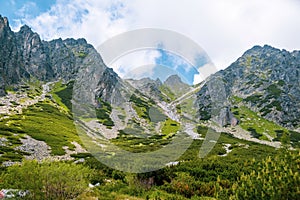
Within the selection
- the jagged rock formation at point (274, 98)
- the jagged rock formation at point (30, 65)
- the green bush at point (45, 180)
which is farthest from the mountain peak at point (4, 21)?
the green bush at point (45, 180)

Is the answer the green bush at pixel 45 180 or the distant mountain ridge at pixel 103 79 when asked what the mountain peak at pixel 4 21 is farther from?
the green bush at pixel 45 180

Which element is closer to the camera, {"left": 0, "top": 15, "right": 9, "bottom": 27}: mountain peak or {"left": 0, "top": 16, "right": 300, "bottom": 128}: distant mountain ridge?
{"left": 0, "top": 16, "right": 300, "bottom": 128}: distant mountain ridge

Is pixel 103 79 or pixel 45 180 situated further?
pixel 103 79

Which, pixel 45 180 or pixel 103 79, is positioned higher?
pixel 103 79

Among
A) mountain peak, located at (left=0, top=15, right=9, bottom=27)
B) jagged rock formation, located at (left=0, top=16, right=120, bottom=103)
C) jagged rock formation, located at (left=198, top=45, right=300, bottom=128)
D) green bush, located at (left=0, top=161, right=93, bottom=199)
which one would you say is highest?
mountain peak, located at (left=0, top=15, right=9, bottom=27)

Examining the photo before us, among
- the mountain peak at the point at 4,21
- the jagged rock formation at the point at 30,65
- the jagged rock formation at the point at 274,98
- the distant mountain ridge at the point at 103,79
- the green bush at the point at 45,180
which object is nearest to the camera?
the green bush at the point at 45,180

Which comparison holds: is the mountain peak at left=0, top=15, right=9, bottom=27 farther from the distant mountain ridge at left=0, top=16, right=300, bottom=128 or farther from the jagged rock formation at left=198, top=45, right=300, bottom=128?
the jagged rock formation at left=198, top=45, right=300, bottom=128

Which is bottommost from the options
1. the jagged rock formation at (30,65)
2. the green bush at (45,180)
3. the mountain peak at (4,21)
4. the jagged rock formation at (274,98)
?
the green bush at (45,180)

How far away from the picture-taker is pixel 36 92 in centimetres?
13625

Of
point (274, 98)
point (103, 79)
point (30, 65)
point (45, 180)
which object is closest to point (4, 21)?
point (30, 65)

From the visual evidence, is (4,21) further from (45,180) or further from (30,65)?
(45,180)

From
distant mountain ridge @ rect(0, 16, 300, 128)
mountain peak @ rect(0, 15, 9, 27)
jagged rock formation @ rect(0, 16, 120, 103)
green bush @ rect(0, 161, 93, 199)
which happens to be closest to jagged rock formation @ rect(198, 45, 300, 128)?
distant mountain ridge @ rect(0, 16, 300, 128)

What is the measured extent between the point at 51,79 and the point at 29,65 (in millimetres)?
15229

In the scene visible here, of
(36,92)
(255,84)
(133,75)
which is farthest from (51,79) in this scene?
(133,75)
